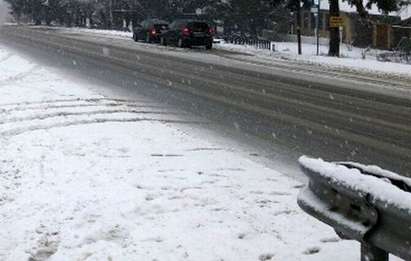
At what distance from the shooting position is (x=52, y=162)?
325 inches

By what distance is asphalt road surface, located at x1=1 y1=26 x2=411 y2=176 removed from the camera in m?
9.72

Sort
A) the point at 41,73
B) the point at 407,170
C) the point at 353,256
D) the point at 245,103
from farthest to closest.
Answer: the point at 41,73 → the point at 245,103 → the point at 407,170 → the point at 353,256

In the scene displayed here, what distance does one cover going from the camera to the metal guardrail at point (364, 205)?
11.6 feet

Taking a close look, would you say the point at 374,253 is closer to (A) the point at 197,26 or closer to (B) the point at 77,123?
(B) the point at 77,123

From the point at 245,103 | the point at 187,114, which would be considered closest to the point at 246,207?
the point at 187,114

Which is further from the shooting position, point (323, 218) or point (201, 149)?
point (201, 149)

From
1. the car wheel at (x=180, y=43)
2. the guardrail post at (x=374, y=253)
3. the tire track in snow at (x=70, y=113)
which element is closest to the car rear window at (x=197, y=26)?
the car wheel at (x=180, y=43)

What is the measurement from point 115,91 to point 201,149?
7294 mm

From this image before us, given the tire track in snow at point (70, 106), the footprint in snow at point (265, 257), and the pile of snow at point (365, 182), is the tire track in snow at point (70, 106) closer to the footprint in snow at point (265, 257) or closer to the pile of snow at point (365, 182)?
the footprint in snow at point (265, 257)

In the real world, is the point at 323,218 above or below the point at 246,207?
above

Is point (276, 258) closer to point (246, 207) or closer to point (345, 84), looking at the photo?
point (246, 207)

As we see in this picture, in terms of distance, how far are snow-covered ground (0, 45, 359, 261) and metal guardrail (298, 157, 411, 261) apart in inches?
35.4

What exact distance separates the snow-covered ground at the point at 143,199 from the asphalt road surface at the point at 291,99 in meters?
1.43

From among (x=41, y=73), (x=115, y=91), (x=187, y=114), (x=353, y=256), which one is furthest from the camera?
(x=41, y=73)
